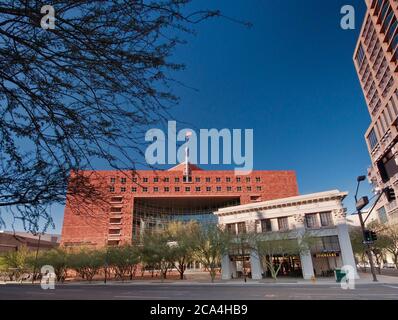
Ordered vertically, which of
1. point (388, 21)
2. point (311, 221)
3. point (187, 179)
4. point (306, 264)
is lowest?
point (306, 264)

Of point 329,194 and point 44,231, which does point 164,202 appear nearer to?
point 329,194

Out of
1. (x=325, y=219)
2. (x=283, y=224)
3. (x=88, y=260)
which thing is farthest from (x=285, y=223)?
(x=88, y=260)

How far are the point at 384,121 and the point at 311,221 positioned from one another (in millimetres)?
32847

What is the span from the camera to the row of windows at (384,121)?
158ft

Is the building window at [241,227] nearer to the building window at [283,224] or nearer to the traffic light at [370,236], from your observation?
the building window at [283,224]

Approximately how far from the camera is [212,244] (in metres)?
36.1

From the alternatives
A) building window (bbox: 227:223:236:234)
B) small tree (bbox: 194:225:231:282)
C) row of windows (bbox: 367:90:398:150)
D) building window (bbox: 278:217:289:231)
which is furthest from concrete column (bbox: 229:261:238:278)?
row of windows (bbox: 367:90:398:150)

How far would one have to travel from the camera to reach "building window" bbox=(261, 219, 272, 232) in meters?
37.8

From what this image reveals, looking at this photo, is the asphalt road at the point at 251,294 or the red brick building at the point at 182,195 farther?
the red brick building at the point at 182,195

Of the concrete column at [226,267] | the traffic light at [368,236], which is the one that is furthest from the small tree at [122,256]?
the traffic light at [368,236]

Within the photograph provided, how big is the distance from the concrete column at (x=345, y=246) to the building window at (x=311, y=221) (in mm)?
2923

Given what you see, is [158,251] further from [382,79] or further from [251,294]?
[382,79]
